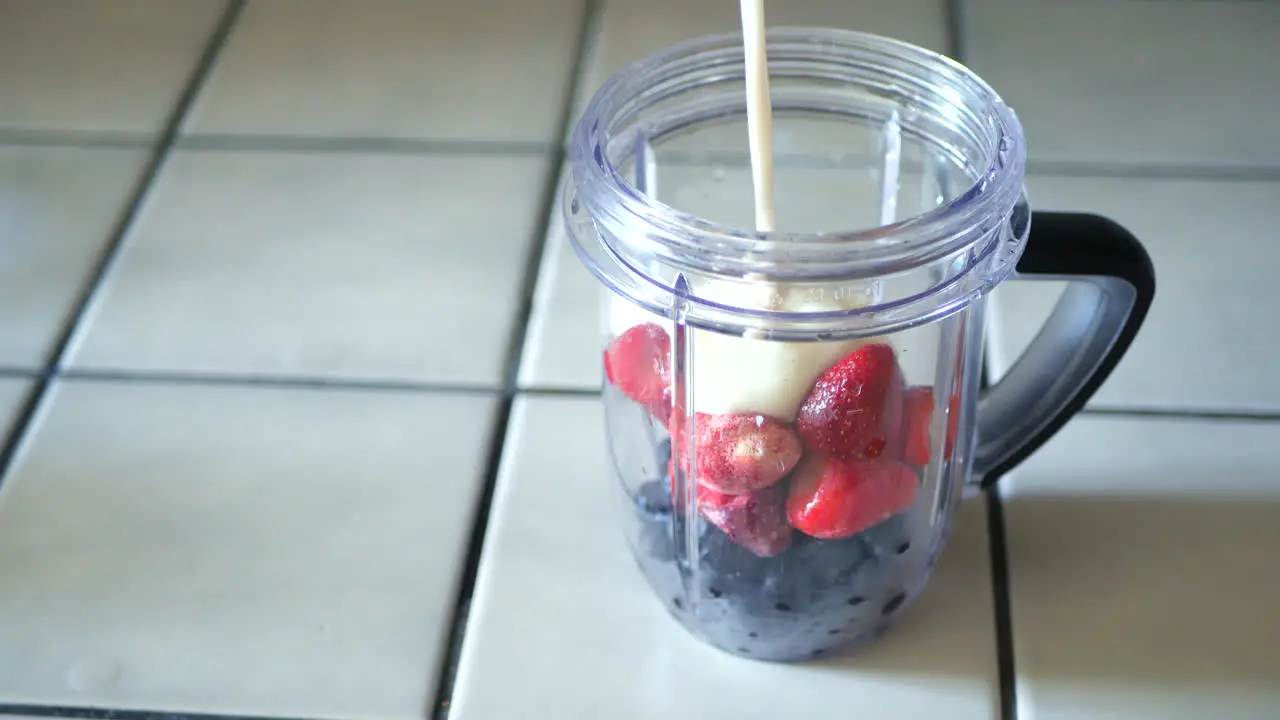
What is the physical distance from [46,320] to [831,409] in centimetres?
38

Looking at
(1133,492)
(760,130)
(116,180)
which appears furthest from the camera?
(116,180)

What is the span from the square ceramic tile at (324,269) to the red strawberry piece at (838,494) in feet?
0.64

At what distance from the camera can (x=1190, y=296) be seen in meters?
0.57

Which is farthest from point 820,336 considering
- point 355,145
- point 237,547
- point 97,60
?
point 97,60

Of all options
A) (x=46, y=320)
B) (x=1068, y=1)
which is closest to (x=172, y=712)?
(x=46, y=320)

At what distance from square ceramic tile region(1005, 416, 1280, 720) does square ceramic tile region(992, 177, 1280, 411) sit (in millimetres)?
20

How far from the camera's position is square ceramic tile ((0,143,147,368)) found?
58cm

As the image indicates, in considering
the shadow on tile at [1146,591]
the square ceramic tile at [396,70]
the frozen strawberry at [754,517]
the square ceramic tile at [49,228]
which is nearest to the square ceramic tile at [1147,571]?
the shadow on tile at [1146,591]

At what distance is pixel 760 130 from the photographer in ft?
1.21

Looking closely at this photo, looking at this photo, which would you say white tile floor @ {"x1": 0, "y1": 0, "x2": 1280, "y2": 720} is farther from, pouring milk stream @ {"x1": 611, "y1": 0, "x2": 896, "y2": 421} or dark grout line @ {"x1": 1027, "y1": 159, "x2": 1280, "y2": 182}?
pouring milk stream @ {"x1": 611, "y1": 0, "x2": 896, "y2": 421}

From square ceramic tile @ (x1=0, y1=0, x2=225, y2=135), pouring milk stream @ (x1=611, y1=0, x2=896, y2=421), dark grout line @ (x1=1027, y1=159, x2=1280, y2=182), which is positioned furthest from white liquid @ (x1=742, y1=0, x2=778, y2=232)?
square ceramic tile @ (x1=0, y1=0, x2=225, y2=135)

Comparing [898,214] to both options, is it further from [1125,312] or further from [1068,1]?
[1068,1]

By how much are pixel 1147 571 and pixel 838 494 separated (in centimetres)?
16

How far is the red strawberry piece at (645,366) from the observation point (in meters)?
0.41
